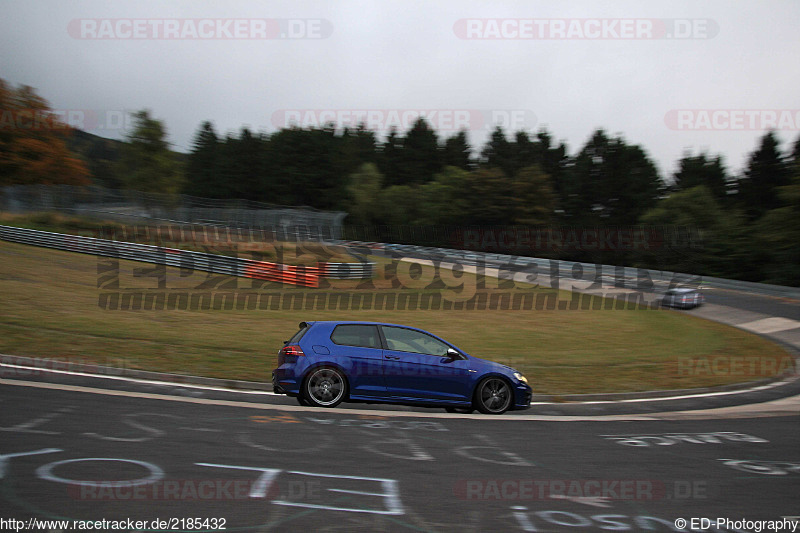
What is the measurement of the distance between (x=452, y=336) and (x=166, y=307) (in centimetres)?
906

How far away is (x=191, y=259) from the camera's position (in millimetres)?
28469

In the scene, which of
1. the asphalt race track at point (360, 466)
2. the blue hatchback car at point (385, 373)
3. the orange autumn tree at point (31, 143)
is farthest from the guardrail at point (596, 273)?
the orange autumn tree at point (31, 143)

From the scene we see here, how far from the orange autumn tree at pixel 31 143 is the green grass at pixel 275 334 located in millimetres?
36738

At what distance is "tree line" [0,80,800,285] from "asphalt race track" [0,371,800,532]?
49.8 metres

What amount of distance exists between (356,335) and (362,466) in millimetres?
3513

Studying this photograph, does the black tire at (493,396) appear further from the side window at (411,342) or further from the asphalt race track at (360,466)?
the side window at (411,342)

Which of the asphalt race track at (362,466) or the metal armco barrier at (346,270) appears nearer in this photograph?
the asphalt race track at (362,466)

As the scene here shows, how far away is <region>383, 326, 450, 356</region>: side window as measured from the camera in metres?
9.59

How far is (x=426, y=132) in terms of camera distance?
92625 millimetres

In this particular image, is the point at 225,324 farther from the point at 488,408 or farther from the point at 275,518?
the point at 275,518

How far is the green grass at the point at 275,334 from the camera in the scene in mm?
12531

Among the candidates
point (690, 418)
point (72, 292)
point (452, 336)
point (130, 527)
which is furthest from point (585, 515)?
point (72, 292)

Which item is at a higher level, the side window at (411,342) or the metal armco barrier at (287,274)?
the metal armco barrier at (287,274)

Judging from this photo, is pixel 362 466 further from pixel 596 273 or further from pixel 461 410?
pixel 596 273
